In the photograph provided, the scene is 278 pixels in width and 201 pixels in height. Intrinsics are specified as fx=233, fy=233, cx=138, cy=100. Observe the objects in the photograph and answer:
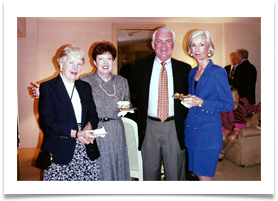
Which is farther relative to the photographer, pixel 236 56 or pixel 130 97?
pixel 236 56

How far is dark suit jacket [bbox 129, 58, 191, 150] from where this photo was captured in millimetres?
2301

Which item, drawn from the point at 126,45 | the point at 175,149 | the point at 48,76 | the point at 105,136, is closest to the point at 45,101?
the point at 105,136

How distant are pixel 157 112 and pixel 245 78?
1897 mm

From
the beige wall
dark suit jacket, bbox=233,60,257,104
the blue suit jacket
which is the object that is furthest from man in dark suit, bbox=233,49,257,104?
the blue suit jacket

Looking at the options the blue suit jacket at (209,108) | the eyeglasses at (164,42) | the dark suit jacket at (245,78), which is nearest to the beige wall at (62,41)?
the dark suit jacket at (245,78)

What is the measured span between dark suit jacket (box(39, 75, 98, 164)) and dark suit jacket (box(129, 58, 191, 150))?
1.69 feet

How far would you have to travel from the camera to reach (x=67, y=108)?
201 cm

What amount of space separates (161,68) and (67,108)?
3.24ft

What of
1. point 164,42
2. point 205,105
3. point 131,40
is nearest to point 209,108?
point 205,105

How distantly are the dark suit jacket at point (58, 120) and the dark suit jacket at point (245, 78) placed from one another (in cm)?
224

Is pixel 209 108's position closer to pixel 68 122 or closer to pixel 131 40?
pixel 68 122

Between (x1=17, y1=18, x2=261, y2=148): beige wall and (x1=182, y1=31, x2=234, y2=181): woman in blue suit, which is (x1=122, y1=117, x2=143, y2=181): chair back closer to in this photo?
(x1=182, y1=31, x2=234, y2=181): woman in blue suit

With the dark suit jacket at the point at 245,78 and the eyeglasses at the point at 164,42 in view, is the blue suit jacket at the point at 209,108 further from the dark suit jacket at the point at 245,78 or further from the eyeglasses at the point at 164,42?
the dark suit jacket at the point at 245,78
